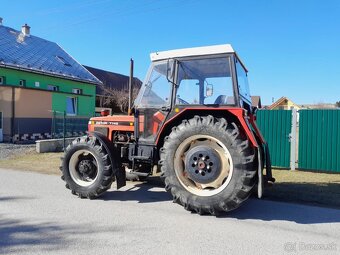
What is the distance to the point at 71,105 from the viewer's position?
2200 centimetres

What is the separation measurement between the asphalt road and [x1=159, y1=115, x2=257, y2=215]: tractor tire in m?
0.29

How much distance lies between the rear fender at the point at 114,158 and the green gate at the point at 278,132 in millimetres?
5704

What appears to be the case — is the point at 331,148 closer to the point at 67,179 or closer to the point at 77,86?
the point at 67,179

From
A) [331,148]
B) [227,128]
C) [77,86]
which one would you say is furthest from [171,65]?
[77,86]

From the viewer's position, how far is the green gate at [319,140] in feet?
29.8

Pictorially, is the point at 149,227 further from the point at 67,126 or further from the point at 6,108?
the point at 6,108

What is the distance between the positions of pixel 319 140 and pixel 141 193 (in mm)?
5729

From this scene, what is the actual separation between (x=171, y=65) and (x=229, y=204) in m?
2.41

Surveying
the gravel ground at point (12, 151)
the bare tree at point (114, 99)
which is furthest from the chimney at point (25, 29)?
the gravel ground at point (12, 151)

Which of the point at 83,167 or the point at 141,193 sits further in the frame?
the point at 141,193

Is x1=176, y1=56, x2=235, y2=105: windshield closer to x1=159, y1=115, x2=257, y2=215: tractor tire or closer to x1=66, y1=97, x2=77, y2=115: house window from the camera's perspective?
x1=159, y1=115, x2=257, y2=215: tractor tire

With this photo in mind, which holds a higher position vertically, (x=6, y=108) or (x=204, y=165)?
(x=6, y=108)

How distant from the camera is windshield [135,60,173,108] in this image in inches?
218

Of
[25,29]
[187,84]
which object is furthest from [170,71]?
[25,29]
